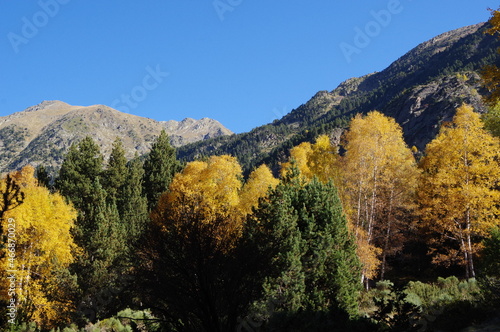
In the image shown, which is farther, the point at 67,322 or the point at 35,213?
the point at 67,322

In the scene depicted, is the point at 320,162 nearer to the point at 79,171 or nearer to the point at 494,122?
the point at 494,122

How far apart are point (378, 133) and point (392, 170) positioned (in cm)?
309

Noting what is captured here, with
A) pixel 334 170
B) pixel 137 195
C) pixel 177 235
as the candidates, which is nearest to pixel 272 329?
pixel 177 235

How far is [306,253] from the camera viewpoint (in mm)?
16406

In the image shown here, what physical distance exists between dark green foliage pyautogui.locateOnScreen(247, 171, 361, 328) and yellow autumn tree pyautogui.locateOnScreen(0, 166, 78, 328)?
1492 cm

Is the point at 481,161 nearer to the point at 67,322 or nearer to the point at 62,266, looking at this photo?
the point at 62,266

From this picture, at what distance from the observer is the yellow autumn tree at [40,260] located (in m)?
20.8

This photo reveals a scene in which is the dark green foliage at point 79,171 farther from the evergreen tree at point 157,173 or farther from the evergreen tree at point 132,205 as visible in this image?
the evergreen tree at point 157,173

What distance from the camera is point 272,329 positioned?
1345 centimetres

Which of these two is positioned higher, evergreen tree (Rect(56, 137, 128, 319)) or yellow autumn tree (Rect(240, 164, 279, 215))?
yellow autumn tree (Rect(240, 164, 279, 215))

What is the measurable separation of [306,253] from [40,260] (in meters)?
18.2

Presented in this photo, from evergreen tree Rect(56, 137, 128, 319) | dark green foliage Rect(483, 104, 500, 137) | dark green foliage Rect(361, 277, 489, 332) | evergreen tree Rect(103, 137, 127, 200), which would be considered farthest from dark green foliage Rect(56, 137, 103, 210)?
dark green foliage Rect(483, 104, 500, 137)

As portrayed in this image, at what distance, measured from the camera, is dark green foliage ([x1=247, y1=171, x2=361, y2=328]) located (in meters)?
14.5

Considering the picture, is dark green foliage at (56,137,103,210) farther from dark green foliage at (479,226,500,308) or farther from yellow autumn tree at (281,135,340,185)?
dark green foliage at (479,226,500,308)
